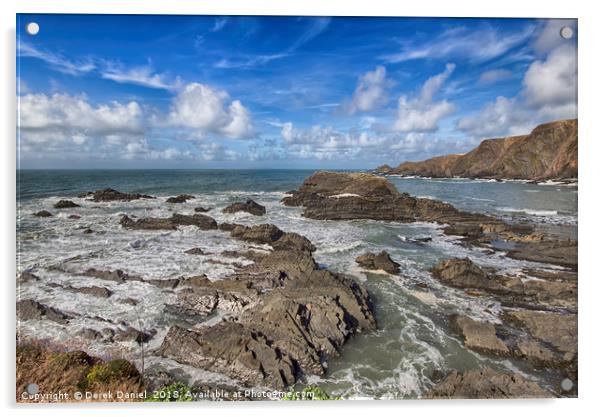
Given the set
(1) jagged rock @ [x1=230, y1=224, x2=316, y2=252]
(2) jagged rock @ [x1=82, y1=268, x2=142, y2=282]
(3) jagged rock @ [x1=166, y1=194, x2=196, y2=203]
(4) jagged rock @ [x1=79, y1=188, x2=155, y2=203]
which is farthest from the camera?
(3) jagged rock @ [x1=166, y1=194, x2=196, y2=203]

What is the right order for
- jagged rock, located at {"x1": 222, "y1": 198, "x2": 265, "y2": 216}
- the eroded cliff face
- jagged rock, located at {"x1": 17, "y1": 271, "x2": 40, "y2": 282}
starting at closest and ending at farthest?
jagged rock, located at {"x1": 17, "y1": 271, "x2": 40, "y2": 282}, the eroded cliff face, jagged rock, located at {"x1": 222, "y1": 198, "x2": 265, "y2": 216}

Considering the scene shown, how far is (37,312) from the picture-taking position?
489cm

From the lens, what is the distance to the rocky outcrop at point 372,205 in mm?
7320

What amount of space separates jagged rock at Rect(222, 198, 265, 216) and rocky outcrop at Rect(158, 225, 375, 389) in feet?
5.46

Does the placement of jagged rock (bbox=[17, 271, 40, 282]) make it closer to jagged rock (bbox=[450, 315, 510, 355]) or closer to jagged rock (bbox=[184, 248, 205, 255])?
jagged rock (bbox=[184, 248, 205, 255])

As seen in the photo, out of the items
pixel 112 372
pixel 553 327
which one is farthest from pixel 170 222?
pixel 553 327

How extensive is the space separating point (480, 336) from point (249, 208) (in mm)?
5551

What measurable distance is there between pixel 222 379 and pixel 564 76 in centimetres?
700

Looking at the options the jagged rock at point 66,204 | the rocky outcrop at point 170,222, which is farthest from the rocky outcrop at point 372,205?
the jagged rock at point 66,204

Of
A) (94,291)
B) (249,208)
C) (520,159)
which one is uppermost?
(520,159)

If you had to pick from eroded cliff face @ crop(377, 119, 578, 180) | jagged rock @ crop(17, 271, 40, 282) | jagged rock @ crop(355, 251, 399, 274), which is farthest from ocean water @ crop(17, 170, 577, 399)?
eroded cliff face @ crop(377, 119, 578, 180)

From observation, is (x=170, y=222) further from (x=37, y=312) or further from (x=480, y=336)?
(x=480, y=336)

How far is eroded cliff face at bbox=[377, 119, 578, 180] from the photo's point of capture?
5312mm
